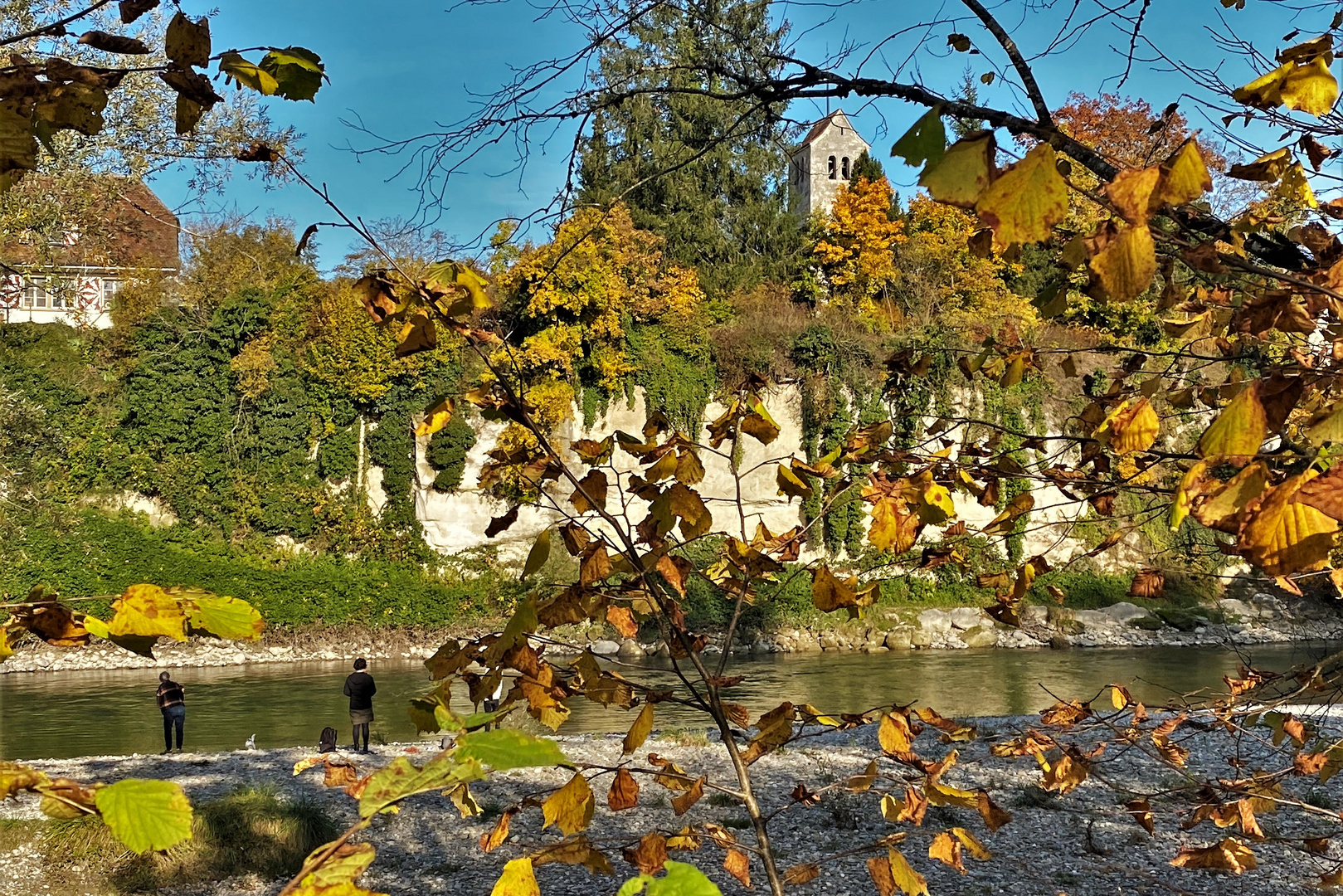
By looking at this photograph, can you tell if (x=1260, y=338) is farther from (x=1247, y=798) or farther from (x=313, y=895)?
(x=313, y=895)

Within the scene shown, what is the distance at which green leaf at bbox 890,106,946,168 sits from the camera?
1.07 meters

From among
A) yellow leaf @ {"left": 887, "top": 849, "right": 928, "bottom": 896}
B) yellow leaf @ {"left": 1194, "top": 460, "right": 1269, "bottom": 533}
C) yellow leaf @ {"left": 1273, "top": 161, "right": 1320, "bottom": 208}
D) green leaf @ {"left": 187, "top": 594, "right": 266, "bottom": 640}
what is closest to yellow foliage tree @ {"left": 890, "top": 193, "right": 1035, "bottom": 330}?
yellow leaf @ {"left": 1273, "top": 161, "right": 1320, "bottom": 208}

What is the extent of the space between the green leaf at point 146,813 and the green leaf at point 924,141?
929mm

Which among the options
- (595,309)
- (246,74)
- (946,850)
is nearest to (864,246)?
(595,309)

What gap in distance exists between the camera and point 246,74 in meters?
1.23

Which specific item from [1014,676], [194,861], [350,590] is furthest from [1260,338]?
[350,590]

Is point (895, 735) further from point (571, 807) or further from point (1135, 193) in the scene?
point (1135, 193)

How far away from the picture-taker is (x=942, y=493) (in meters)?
1.91

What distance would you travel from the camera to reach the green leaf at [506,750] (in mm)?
723

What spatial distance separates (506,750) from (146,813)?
30 cm

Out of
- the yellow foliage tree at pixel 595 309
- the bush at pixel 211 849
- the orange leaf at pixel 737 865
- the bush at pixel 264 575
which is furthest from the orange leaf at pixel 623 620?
the bush at pixel 264 575

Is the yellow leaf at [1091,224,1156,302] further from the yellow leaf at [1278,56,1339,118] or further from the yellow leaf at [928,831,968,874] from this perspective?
the yellow leaf at [928,831,968,874]

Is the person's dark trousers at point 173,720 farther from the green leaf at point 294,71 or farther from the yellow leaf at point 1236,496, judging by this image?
the yellow leaf at point 1236,496

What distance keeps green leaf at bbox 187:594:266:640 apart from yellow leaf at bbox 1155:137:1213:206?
1000mm
